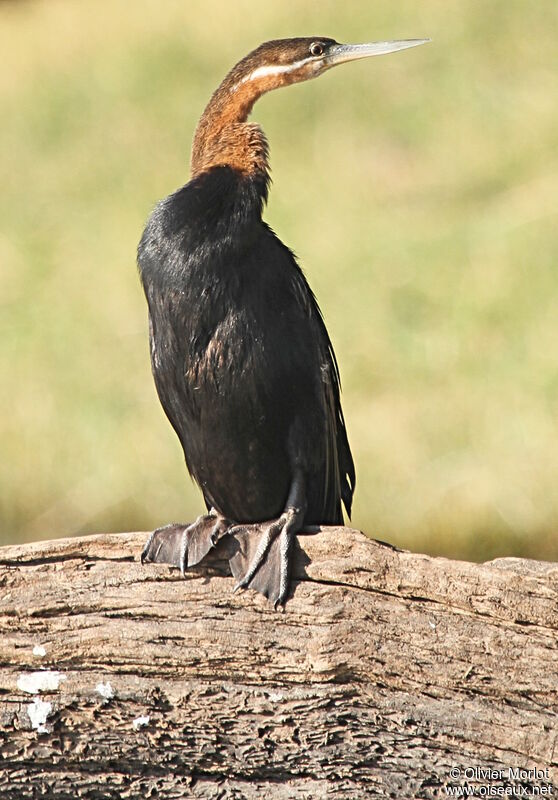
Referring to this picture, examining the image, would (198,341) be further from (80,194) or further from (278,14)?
(278,14)

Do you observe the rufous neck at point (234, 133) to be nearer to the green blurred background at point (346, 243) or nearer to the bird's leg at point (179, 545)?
the bird's leg at point (179, 545)

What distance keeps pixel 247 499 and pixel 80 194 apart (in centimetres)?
694

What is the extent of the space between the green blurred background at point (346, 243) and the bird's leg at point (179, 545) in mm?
4657

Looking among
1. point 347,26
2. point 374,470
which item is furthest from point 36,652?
point 347,26

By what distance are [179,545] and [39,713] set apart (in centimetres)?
72

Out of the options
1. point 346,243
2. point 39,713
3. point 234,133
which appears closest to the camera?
point 39,713

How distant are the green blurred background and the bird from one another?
421 centimetres

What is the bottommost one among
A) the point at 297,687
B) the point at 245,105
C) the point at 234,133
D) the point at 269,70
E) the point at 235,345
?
the point at 297,687

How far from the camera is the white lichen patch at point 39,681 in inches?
166

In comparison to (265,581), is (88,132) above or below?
above

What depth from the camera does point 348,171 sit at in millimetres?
11344

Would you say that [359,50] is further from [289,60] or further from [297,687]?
Answer: [297,687]

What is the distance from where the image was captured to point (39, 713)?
13.8 ft

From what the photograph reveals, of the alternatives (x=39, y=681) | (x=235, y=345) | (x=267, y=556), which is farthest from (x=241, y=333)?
(x=39, y=681)
